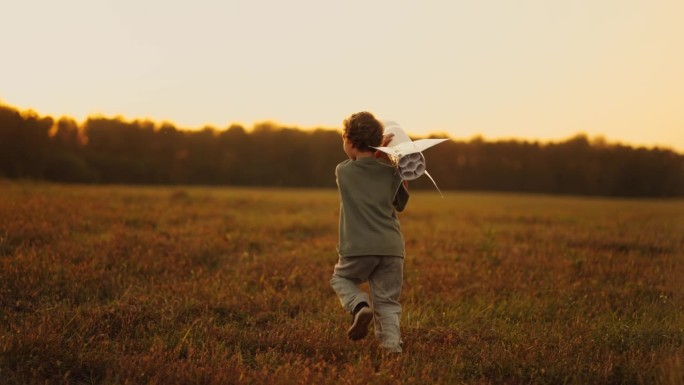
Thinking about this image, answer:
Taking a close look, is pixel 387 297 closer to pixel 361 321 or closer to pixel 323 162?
pixel 361 321

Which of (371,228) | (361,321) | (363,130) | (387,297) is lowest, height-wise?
(361,321)

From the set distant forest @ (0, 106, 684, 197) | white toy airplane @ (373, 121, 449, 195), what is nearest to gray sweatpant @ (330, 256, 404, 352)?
white toy airplane @ (373, 121, 449, 195)

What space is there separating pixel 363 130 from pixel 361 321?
1521 millimetres

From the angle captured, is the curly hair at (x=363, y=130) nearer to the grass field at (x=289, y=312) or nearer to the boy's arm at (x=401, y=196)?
the boy's arm at (x=401, y=196)

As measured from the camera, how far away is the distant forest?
123ft

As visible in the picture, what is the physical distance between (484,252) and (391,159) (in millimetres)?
5952

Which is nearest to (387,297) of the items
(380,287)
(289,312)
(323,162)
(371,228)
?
(380,287)

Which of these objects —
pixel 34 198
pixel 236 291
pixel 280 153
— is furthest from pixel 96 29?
pixel 280 153

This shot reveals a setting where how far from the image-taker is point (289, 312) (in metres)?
5.79

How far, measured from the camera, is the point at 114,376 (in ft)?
12.7

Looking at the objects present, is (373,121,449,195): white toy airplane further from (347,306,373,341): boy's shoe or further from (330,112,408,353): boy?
(347,306,373,341): boy's shoe

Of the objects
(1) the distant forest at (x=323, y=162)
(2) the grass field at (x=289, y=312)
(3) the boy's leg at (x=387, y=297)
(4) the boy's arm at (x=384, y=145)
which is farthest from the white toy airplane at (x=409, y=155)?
(1) the distant forest at (x=323, y=162)

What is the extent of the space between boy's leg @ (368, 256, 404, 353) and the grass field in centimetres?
18

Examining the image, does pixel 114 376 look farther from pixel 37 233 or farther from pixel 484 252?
pixel 484 252
